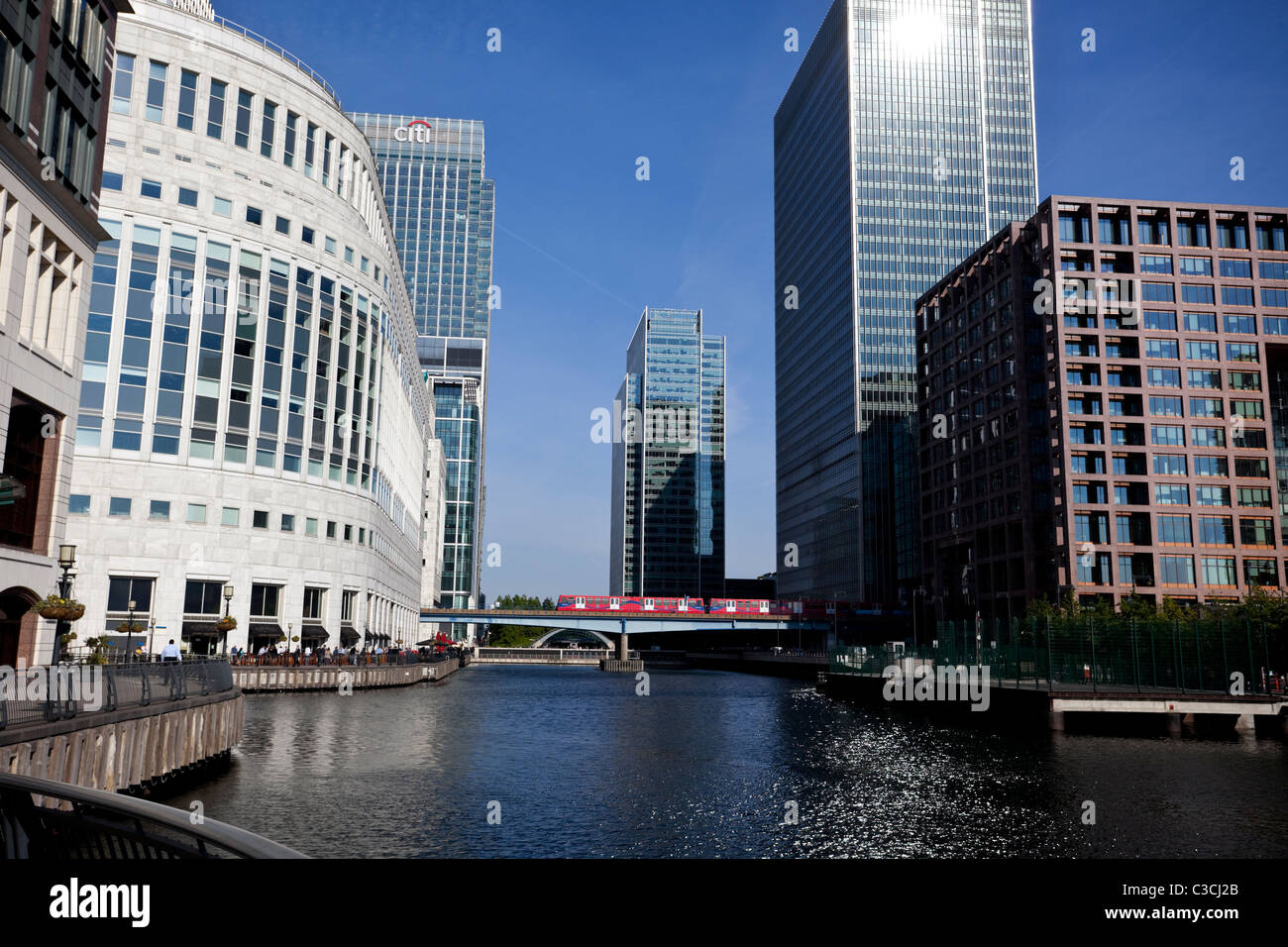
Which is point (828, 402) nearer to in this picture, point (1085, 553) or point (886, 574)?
point (886, 574)

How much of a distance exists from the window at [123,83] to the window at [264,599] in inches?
1371

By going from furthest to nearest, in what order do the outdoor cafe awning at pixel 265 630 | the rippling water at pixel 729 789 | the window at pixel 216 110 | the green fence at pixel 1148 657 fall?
1. the window at pixel 216 110
2. the outdoor cafe awning at pixel 265 630
3. the green fence at pixel 1148 657
4. the rippling water at pixel 729 789

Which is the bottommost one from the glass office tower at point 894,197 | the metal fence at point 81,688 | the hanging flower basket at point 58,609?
the metal fence at point 81,688

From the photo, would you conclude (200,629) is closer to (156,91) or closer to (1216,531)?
(156,91)

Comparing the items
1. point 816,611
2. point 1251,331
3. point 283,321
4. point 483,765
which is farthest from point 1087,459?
point 483,765

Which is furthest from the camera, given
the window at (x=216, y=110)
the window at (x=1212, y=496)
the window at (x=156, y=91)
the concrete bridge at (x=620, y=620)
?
the concrete bridge at (x=620, y=620)

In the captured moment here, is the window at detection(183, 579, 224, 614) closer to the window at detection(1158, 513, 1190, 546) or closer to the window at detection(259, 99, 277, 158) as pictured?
the window at detection(259, 99, 277, 158)

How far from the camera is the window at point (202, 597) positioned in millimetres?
68125

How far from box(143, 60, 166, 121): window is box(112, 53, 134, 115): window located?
48.1 inches

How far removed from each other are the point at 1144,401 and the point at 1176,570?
752 inches

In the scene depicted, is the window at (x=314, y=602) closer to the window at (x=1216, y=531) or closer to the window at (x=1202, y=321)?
the window at (x=1216, y=531)

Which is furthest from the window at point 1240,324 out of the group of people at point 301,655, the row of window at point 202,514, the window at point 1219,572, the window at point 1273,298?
the group of people at point 301,655

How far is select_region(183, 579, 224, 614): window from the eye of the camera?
68.1 meters

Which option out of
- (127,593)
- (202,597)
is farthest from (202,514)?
(127,593)
